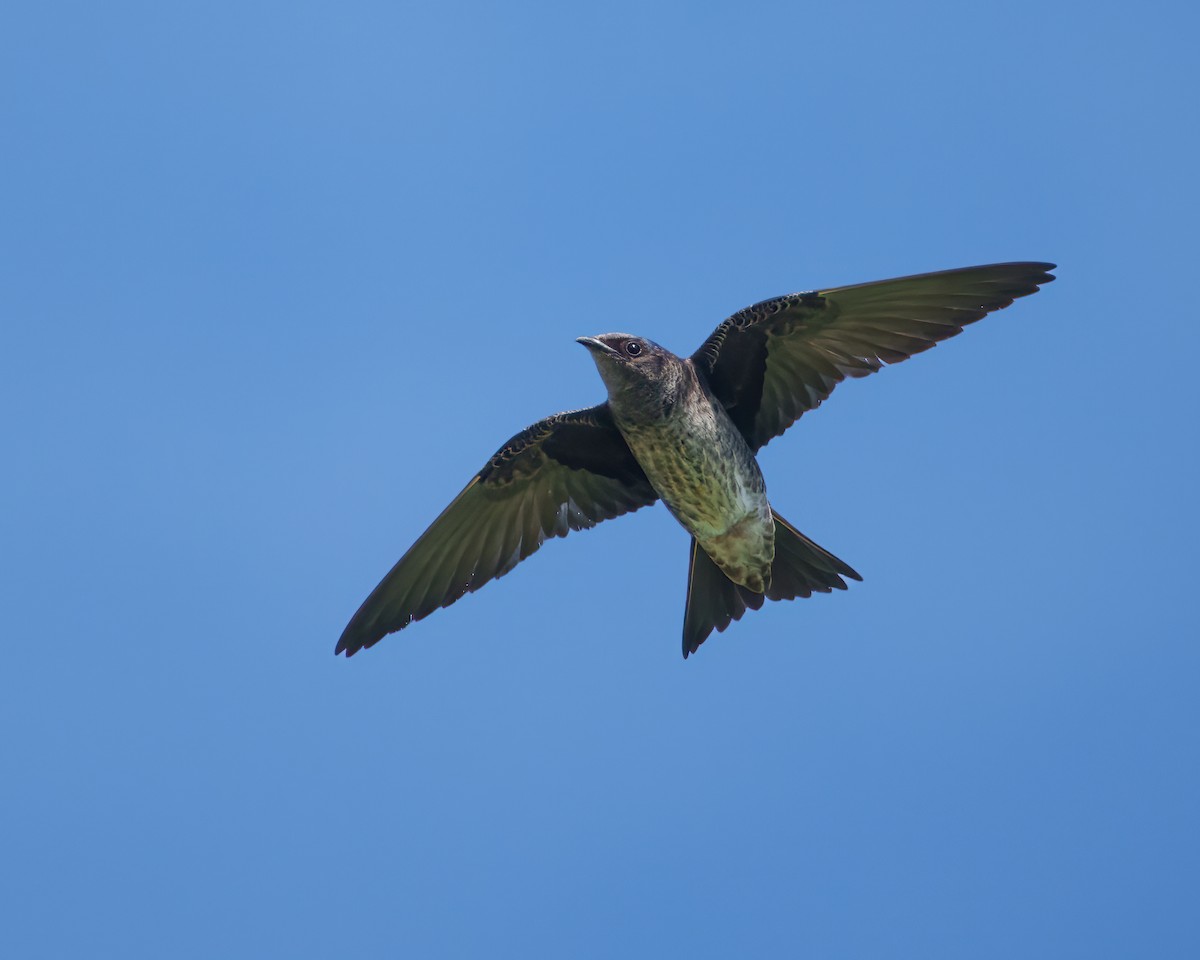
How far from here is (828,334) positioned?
1166 centimetres

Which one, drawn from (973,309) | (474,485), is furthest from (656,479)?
(973,309)

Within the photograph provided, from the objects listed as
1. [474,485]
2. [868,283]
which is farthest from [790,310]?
[474,485]

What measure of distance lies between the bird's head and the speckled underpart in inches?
3.1

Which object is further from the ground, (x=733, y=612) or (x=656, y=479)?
(x=656, y=479)

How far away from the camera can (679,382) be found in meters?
11.1

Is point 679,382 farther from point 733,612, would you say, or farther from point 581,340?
point 733,612

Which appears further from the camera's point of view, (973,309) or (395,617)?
(395,617)

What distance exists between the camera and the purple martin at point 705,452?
1116cm

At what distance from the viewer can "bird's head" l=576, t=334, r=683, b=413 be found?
1095cm

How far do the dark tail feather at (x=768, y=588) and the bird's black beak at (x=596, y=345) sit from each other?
5.16ft

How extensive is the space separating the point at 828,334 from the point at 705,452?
4.18ft

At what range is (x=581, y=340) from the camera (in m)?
11.0

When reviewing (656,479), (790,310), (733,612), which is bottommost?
(733,612)

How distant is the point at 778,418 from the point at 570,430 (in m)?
1.43
